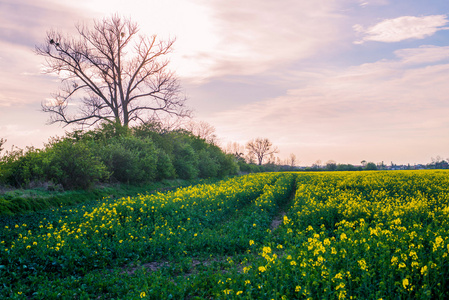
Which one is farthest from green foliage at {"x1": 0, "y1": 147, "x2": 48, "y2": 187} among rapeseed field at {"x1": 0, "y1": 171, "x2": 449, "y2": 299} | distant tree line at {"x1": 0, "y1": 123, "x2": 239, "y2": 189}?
rapeseed field at {"x1": 0, "y1": 171, "x2": 449, "y2": 299}

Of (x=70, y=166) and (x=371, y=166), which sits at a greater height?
(x=70, y=166)

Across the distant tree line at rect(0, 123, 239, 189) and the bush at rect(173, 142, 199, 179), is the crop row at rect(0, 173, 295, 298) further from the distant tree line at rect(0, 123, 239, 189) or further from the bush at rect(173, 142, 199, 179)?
the bush at rect(173, 142, 199, 179)

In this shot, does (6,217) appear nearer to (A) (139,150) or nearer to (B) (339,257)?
(B) (339,257)

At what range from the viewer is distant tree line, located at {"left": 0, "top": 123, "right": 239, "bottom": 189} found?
1888cm

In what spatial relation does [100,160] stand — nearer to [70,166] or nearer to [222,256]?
[70,166]

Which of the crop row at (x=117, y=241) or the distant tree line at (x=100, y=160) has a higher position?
the distant tree line at (x=100, y=160)

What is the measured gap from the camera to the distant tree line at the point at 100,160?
18.9 meters

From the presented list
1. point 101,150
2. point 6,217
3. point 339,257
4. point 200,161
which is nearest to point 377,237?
point 339,257

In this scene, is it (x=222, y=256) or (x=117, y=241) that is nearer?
(x=222, y=256)

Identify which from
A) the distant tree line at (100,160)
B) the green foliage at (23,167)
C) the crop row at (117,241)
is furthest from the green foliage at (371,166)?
the green foliage at (23,167)

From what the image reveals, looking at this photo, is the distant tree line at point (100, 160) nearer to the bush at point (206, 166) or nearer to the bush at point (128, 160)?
the bush at point (128, 160)

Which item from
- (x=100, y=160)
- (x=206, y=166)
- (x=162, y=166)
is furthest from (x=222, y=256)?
(x=206, y=166)

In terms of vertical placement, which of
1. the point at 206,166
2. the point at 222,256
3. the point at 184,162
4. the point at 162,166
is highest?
the point at 184,162

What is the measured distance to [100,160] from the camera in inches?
974
